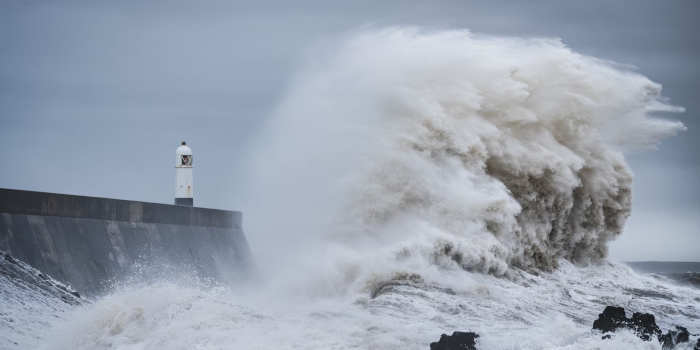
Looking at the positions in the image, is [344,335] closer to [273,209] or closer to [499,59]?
[273,209]

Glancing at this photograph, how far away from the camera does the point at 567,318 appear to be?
42.1 ft

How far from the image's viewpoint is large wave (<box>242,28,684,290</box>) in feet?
50.5

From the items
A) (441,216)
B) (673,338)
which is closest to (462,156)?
(441,216)

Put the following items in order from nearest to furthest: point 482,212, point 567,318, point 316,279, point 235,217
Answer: point 567,318
point 316,279
point 482,212
point 235,217

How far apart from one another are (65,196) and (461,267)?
20.2 feet

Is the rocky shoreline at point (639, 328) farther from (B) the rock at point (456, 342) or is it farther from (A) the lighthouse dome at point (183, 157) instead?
(A) the lighthouse dome at point (183, 157)

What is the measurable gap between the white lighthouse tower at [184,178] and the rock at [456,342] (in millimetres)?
6787

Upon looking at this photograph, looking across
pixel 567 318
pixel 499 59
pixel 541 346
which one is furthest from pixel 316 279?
pixel 499 59

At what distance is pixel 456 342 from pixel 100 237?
4.48m

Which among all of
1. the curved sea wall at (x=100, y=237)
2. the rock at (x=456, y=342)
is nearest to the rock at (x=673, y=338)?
the rock at (x=456, y=342)

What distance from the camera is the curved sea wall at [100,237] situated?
10.1m

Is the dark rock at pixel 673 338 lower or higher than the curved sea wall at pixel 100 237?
lower

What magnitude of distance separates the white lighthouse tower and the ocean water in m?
1.68

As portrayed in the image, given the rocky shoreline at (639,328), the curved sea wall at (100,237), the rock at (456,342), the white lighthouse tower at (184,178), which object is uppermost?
the white lighthouse tower at (184,178)
